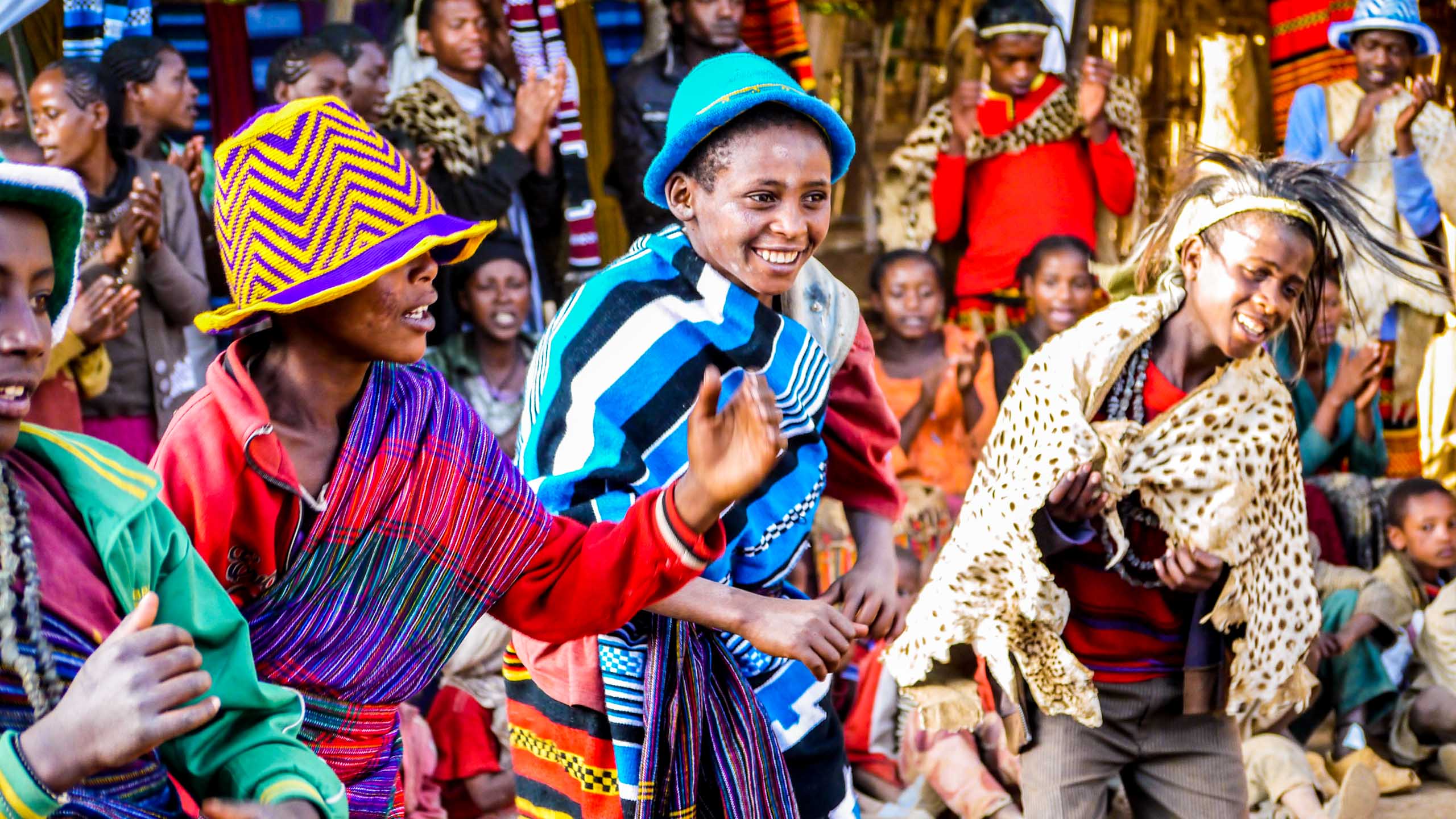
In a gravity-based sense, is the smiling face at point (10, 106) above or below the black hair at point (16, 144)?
above

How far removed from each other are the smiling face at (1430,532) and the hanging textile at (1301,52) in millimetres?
2258

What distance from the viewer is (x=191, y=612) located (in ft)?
5.72

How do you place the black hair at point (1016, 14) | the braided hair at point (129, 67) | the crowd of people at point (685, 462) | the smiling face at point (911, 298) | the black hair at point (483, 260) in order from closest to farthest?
the crowd of people at point (685, 462) → the braided hair at point (129, 67) → the black hair at point (483, 260) → the smiling face at point (911, 298) → the black hair at point (1016, 14)

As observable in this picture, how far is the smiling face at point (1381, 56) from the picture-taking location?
7.02 meters

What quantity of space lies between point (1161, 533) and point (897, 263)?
3233mm

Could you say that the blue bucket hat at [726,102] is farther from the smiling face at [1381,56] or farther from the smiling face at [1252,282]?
the smiling face at [1381,56]

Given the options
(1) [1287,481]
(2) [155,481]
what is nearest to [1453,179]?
(1) [1287,481]

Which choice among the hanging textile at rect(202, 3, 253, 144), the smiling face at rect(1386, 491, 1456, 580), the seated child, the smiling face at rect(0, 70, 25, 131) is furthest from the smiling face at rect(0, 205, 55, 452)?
the smiling face at rect(1386, 491, 1456, 580)

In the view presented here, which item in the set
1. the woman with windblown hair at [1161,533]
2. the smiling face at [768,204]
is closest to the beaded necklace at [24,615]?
the smiling face at [768,204]

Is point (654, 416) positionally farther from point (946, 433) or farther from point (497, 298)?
point (946, 433)

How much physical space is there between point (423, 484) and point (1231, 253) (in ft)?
6.56

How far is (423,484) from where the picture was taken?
226cm

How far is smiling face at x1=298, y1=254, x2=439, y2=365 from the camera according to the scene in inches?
86.1

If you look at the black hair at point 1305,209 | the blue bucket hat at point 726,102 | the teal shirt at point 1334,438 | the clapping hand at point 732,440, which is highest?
the blue bucket hat at point 726,102
